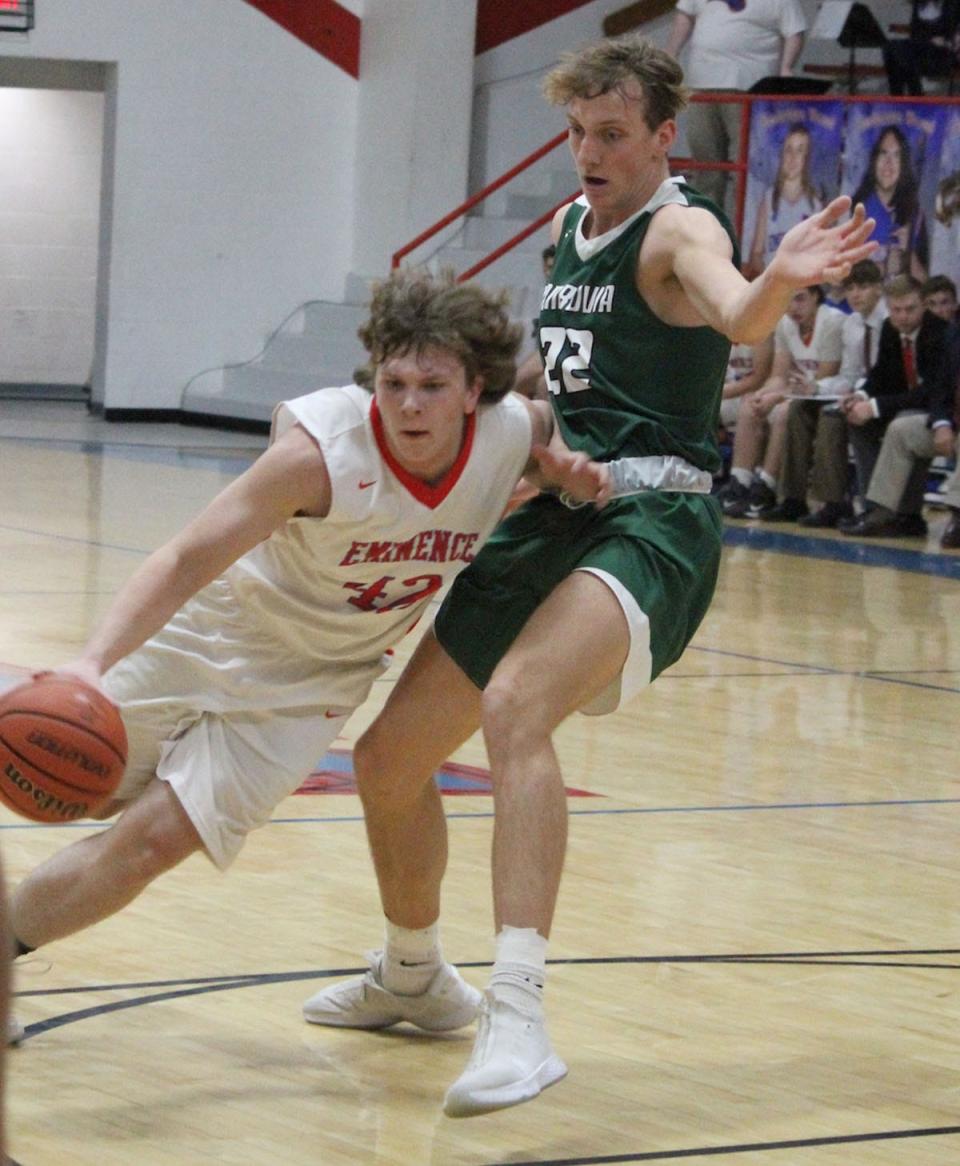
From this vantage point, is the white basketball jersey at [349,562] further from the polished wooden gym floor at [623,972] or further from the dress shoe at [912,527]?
the dress shoe at [912,527]

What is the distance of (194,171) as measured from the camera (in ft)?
56.1

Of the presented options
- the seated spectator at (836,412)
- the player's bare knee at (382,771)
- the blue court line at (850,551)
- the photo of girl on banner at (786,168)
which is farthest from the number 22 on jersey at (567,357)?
the photo of girl on banner at (786,168)

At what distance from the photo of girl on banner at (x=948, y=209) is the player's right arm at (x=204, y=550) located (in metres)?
9.04

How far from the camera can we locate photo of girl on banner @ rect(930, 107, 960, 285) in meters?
11.6

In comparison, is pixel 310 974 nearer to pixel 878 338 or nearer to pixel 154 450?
pixel 878 338

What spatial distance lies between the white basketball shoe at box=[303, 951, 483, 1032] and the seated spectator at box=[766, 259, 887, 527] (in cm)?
814

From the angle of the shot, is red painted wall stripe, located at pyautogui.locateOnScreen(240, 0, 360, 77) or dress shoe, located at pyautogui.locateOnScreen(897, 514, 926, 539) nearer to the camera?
dress shoe, located at pyautogui.locateOnScreen(897, 514, 926, 539)

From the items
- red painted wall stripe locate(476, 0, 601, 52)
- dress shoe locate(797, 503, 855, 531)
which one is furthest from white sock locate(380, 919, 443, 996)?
red painted wall stripe locate(476, 0, 601, 52)

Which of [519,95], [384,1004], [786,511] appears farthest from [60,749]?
[519,95]

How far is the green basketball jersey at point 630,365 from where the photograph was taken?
3475 mm

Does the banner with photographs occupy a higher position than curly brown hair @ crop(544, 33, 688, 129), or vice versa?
the banner with photographs

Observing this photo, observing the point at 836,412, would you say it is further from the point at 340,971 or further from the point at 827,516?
the point at 340,971

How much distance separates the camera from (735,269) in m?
3.32

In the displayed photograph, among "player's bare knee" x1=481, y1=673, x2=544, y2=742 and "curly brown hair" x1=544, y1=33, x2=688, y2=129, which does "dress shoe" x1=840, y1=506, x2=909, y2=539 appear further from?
"player's bare knee" x1=481, y1=673, x2=544, y2=742
